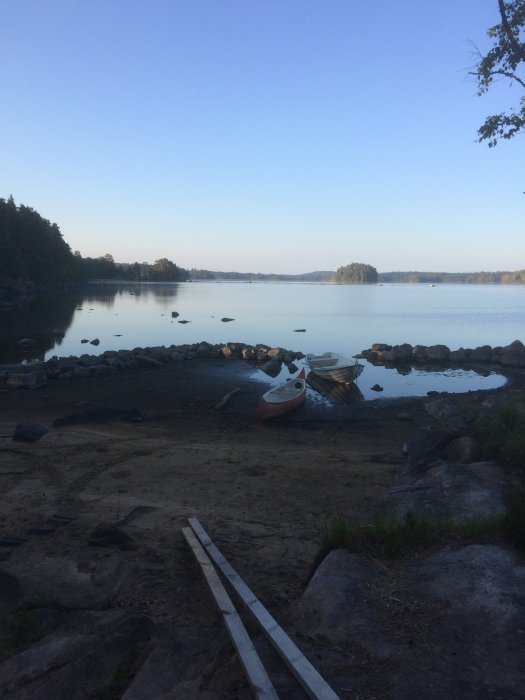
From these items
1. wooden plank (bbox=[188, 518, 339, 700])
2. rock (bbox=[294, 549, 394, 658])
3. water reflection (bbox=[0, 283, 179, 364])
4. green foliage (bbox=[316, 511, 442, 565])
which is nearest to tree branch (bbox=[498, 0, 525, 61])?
green foliage (bbox=[316, 511, 442, 565])

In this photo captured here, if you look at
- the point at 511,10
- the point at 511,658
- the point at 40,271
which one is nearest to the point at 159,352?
the point at 511,10

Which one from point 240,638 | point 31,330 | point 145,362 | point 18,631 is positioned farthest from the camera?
point 31,330

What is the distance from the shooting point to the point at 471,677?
11.8 ft

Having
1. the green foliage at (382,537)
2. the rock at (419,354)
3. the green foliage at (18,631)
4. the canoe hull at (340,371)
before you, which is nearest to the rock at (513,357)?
the rock at (419,354)

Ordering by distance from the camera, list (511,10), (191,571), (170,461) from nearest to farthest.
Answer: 1. (191,571)
2. (170,461)
3. (511,10)

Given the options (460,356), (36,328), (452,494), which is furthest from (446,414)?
(36,328)

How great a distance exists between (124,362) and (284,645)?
82.1 ft

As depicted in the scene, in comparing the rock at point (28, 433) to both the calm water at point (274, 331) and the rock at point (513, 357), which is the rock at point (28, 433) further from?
the rock at point (513, 357)

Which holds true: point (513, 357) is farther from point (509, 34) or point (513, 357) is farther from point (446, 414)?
point (509, 34)

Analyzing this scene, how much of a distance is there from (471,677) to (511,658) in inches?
16.3

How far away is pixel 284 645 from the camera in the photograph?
4.10 metres

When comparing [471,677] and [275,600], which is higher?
[471,677]

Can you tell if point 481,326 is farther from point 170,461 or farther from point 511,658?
point 511,658

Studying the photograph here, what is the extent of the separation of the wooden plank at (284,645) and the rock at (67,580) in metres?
1.31
